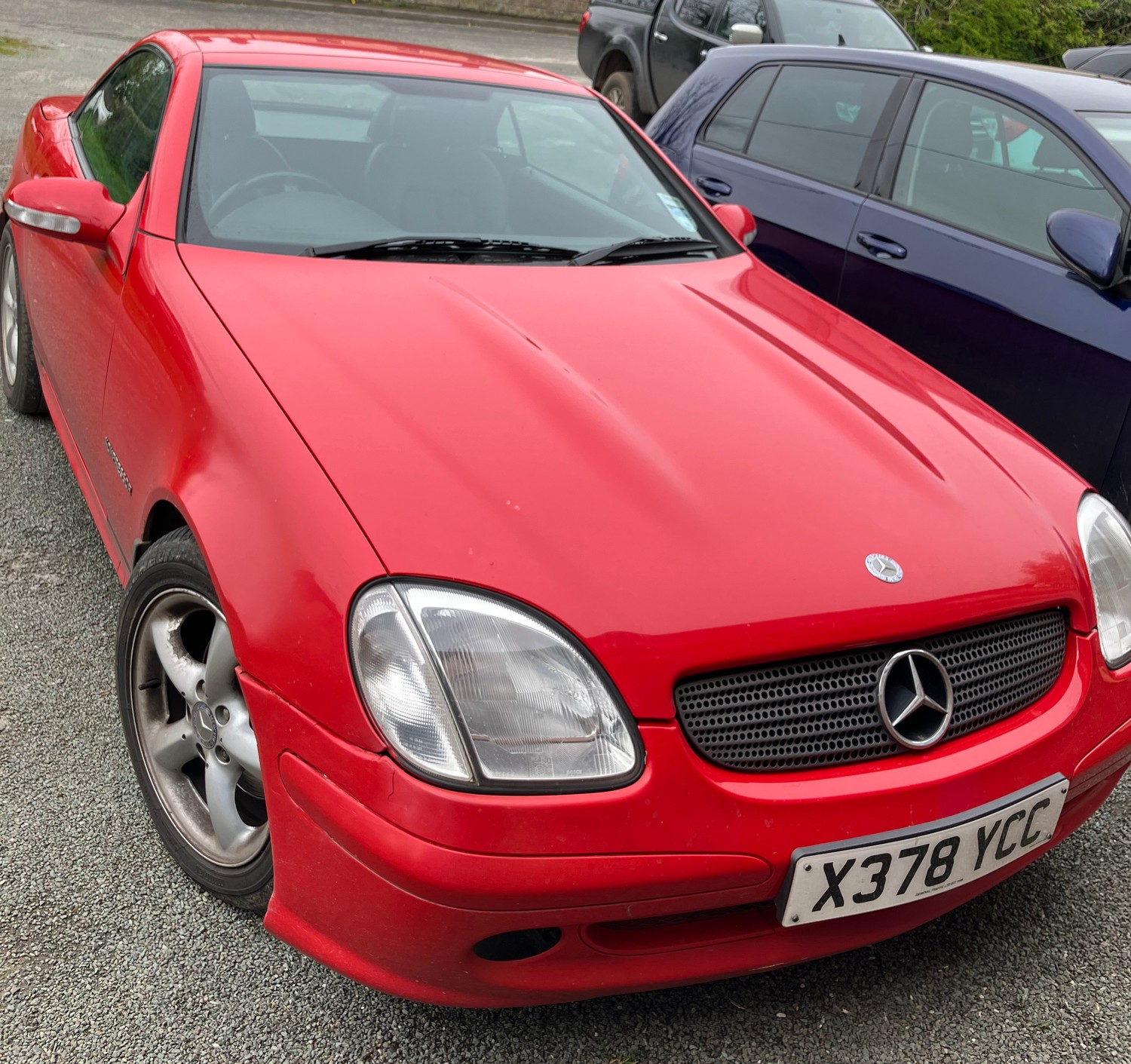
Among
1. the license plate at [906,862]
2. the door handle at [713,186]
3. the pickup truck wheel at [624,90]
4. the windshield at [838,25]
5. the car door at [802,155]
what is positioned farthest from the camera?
the pickup truck wheel at [624,90]

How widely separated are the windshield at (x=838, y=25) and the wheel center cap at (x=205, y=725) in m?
7.05

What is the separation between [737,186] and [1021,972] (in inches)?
126

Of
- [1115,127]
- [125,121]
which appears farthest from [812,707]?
[1115,127]

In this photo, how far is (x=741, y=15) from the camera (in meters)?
8.18

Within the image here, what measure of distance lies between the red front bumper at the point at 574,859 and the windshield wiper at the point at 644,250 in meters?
1.44

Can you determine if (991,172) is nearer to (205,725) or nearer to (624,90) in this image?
(205,725)

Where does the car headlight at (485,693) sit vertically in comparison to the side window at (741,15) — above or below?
below

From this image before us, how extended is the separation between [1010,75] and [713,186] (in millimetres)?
1148

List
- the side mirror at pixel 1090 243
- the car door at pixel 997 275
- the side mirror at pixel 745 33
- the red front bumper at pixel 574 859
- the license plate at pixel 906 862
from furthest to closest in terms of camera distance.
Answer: the side mirror at pixel 745 33, the car door at pixel 997 275, the side mirror at pixel 1090 243, the license plate at pixel 906 862, the red front bumper at pixel 574 859

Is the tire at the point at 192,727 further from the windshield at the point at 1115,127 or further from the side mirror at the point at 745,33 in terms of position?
the side mirror at the point at 745,33

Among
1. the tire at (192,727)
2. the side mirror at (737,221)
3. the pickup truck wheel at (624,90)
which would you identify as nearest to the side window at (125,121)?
the tire at (192,727)

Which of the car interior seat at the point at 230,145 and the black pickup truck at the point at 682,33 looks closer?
the car interior seat at the point at 230,145

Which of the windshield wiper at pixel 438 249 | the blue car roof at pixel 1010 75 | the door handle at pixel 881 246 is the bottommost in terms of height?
the door handle at pixel 881 246

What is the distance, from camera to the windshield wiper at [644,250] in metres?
2.67
